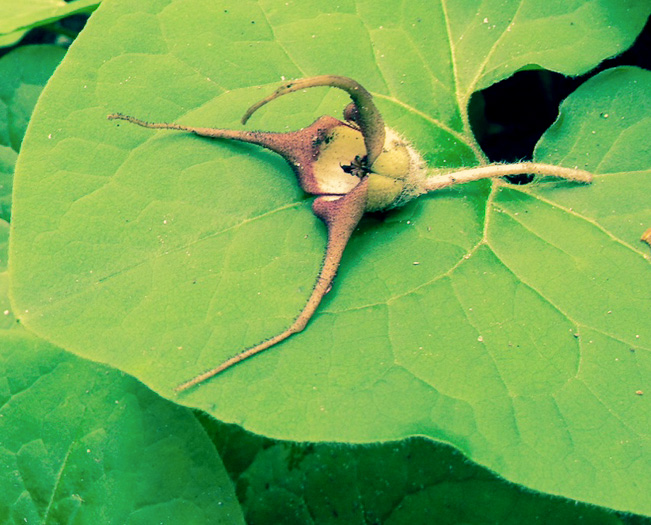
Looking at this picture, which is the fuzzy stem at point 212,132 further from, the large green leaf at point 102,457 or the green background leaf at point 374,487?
the green background leaf at point 374,487

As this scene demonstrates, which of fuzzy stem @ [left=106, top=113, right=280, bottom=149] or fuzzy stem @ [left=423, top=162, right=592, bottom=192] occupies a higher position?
fuzzy stem @ [left=106, top=113, right=280, bottom=149]

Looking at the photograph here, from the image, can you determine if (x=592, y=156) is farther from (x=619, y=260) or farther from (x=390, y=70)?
(x=390, y=70)

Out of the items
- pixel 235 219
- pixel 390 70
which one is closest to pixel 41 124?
pixel 235 219

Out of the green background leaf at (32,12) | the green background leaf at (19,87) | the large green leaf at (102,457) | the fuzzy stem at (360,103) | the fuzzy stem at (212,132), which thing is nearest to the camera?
the fuzzy stem at (360,103)

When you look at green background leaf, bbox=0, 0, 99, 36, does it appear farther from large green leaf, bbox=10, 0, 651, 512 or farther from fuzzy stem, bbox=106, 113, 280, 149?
fuzzy stem, bbox=106, 113, 280, 149

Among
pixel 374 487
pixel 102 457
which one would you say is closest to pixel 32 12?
pixel 102 457

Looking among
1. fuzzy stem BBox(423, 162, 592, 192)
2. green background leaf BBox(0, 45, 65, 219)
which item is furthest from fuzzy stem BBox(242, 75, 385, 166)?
green background leaf BBox(0, 45, 65, 219)

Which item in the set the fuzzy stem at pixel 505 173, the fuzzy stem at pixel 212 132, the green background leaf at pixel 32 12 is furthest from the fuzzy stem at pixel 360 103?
the green background leaf at pixel 32 12
